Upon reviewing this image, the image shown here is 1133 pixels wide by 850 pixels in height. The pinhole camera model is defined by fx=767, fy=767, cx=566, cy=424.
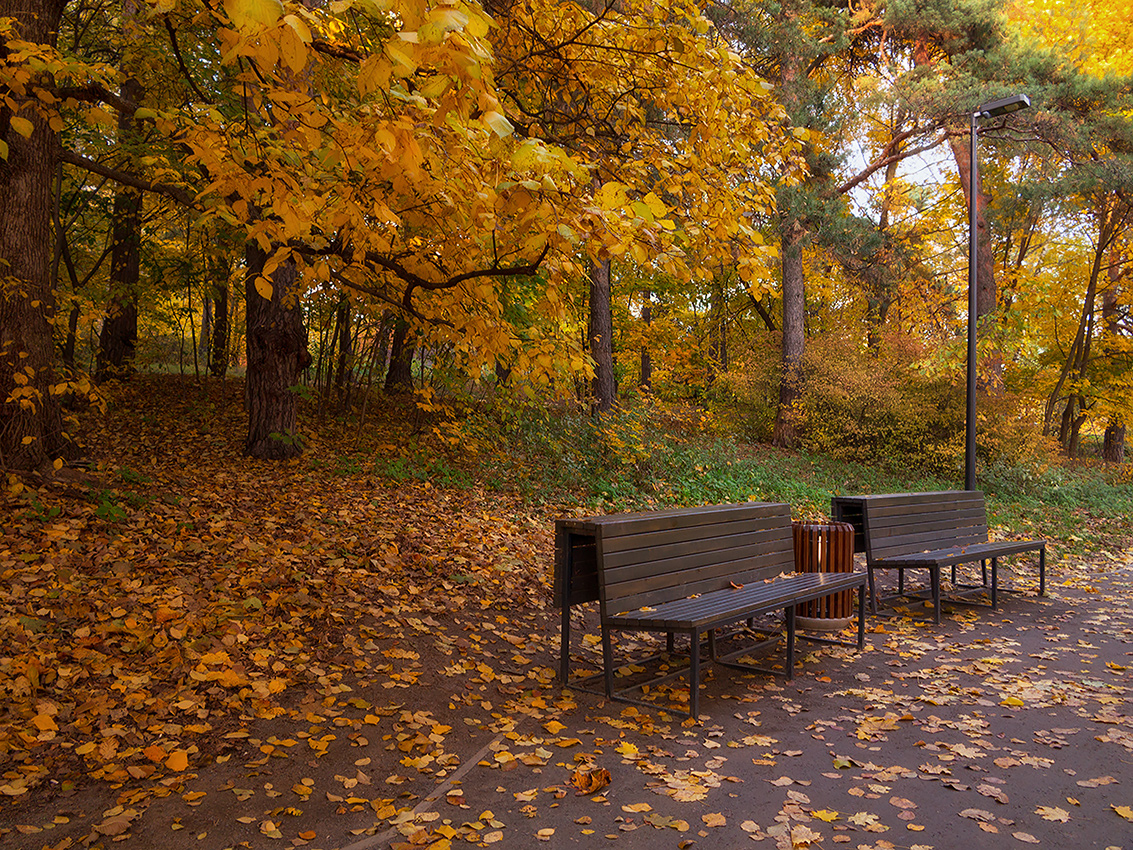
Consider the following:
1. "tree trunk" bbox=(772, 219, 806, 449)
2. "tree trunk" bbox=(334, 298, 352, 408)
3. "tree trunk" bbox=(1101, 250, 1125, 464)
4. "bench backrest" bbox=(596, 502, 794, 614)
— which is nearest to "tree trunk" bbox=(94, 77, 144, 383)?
"tree trunk" bbox=(334, 298, 352, 408)

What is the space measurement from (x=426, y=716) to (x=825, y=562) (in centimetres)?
359

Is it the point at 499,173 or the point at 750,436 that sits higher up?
the point at 499,173

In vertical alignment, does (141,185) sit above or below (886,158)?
below

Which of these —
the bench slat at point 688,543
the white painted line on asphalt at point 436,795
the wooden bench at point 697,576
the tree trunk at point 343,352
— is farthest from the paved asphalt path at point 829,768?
the tree trunk at point 343,352

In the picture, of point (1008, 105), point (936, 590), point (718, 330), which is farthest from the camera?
point (718, 330)

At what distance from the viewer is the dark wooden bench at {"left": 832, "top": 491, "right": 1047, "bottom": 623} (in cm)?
664

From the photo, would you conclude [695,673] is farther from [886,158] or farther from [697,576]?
[886,158]

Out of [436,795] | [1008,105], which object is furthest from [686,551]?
[1008,105]

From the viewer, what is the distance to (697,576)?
16.2 feet

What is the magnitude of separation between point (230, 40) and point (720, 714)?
12.6 feet

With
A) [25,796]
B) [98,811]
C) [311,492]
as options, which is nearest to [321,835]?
[98,811]

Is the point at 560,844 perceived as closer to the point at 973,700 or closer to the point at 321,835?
the point at 321,835

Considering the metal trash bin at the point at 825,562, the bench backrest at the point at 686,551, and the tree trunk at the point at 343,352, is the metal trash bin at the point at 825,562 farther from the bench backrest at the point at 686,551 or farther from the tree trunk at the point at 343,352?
the tree trunk at the point at 343,352

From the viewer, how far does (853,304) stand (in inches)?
875
